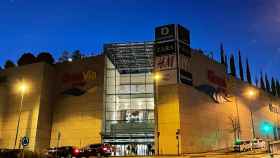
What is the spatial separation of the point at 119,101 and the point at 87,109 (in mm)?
8183

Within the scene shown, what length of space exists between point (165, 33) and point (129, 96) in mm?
17482

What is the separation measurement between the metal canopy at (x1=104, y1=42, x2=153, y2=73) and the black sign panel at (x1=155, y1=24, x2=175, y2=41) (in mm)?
3246

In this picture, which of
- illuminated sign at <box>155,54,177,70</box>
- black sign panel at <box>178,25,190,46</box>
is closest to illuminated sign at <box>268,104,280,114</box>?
black sign panel at <box>178,25,190,46</box>

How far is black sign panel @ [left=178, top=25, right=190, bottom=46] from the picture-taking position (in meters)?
61.5

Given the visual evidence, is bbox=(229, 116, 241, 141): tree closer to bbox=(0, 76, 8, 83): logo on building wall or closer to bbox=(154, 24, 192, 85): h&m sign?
bbox=(154, 24, 192, 85): h&m sign

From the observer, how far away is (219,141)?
6731 centimetres

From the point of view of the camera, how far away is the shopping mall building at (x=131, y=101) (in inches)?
2340

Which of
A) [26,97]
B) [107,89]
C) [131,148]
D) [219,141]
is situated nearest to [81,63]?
[107,89]

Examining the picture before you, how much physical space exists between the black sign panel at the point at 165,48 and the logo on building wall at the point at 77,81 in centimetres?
1435

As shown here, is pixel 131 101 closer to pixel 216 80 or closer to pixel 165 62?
pixel 165 62

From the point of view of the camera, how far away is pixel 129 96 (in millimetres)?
71188

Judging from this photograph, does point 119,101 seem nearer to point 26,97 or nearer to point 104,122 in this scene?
point 104,122

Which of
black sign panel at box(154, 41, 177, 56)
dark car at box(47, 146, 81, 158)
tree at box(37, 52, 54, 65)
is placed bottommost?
dark car at box(47, 146, 81, 158)

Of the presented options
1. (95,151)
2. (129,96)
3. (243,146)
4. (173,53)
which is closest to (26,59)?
(129,96)
